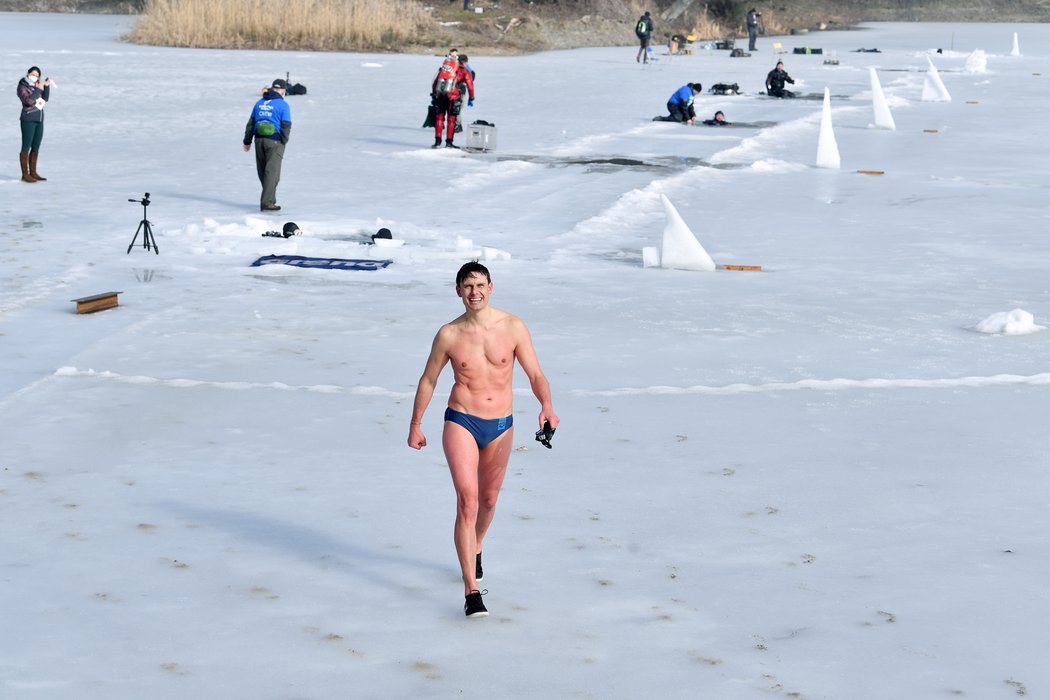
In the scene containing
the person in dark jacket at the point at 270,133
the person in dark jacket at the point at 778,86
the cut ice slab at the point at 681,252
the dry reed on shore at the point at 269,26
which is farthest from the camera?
the dry reed on shore at the point at 269,26

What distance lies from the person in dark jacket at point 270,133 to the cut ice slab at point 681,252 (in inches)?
228

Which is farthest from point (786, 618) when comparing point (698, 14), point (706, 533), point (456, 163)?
point (698, 14)

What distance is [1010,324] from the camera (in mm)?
13055

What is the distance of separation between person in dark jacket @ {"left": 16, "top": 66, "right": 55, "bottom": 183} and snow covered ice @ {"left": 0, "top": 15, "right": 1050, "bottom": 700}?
38cm

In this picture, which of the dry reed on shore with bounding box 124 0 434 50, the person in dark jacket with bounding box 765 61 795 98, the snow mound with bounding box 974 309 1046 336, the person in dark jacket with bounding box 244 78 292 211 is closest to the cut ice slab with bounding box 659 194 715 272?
the snow mound with bounding box 974 309 1046 336

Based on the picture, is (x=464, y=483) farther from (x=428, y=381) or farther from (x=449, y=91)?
(x=449, y=91)

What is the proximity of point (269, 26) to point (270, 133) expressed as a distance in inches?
1466

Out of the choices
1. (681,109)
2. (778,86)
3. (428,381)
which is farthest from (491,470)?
(778,86)

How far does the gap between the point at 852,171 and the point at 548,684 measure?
21204 mm

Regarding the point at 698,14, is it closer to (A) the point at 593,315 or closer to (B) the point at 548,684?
(A) the point at 593,315

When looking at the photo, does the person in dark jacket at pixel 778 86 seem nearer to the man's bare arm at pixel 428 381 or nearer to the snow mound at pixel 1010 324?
the snow mound at pixel 1010 324

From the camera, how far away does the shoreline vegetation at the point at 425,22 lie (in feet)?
182

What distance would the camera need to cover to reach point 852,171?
26141 mm

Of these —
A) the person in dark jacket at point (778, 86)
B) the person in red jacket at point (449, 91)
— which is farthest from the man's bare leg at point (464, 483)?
the person in dark jacket at point (778, 86)
